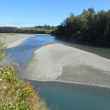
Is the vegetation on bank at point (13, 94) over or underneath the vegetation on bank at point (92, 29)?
over

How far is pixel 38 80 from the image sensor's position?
88.6 ft

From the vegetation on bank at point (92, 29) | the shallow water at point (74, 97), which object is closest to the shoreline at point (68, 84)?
the shallow water at point (74, 97)

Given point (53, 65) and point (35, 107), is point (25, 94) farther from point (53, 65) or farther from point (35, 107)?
point (53, 65)

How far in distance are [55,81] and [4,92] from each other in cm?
1626

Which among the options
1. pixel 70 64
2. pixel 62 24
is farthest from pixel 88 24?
pixel 70 64

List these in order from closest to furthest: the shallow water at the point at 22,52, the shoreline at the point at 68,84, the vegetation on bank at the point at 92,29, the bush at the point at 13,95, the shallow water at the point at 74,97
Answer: the bush at the point at 13,95, the shallow water at the point at 74,97, the shoreline at the point at 68,84, the shallow water at the point at 22,52, the vegetation on bank at the point at 92,29

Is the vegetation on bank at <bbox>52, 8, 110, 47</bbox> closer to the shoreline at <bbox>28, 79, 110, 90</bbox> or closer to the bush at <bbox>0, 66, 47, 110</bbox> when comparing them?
the shoreline at <bbox>28, 79, 110, 90</bbox>

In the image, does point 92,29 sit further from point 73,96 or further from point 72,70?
point 73,96

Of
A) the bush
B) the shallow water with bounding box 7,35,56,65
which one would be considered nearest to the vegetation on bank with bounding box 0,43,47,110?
the bush

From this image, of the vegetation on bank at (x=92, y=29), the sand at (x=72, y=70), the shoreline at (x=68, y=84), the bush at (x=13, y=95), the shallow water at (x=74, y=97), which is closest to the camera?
the bush at (x=13, y=95)

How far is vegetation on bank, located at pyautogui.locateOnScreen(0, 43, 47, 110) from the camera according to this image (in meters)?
9.42

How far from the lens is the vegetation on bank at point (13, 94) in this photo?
942 cm

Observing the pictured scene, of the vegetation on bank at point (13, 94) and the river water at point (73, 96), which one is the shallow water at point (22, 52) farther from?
the vegetation on bank at point (13, 94)

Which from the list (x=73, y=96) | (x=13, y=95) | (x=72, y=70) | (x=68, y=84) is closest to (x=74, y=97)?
(x=73, y=96)
